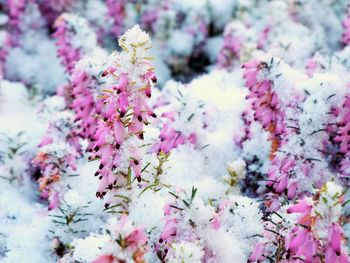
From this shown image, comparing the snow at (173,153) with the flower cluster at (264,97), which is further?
the flower cluster at (264,97)

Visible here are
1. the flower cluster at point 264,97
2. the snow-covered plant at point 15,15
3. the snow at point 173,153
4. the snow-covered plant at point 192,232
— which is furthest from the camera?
the snow-covered plant at point 15,15

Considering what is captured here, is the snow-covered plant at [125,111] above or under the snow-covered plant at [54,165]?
above

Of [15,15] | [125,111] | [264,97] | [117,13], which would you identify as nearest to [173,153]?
[264,97]

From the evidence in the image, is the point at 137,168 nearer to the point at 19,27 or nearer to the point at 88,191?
the point at 88,191

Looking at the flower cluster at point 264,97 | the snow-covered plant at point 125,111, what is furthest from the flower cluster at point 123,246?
the flower cluster at point 264,97

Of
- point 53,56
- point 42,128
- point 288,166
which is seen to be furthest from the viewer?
point 53,56

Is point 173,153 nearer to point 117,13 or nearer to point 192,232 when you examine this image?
point 192,232

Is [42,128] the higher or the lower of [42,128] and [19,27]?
the lower

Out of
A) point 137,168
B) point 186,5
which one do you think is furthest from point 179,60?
point 137,168

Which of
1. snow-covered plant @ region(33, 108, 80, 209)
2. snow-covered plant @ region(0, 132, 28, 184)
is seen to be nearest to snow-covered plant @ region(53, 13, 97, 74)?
snow-covered plant @ region(0, 132, 28, 184)

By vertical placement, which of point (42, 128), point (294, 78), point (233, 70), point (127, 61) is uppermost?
point (127, 61)

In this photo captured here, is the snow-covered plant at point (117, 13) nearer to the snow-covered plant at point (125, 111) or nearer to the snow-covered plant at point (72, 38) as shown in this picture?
the snow-covered plant at point (72, 38)
